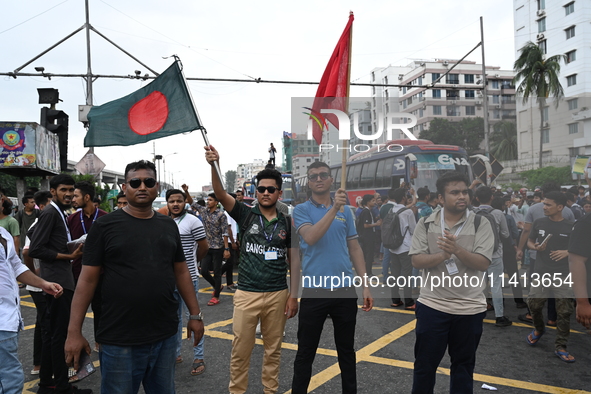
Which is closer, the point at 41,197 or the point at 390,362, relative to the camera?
the point at 390,362

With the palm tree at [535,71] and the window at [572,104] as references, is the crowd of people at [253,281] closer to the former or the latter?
the window at [572,104]

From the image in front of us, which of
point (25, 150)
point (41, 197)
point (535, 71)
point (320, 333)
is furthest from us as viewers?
point (535, 71)

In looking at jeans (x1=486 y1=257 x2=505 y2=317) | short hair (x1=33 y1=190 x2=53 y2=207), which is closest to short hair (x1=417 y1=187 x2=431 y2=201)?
jeans (x1=486 y1=257 x2=505 y2=317)

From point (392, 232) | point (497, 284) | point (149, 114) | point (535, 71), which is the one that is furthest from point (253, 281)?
point (535, 71)

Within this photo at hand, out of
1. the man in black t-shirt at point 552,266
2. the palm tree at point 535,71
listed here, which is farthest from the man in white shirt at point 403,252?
the palm tree at point 535,71

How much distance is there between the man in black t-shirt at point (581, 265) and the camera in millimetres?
3094

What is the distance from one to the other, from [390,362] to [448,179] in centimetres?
224

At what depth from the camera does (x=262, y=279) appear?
136 inches

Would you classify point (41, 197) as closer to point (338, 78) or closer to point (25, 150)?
point (25, 150)

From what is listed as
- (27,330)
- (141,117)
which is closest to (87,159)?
(27,330)

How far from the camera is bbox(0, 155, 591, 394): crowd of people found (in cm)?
255

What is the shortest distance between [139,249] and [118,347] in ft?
1.89

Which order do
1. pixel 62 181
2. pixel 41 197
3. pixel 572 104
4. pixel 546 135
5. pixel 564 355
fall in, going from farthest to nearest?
pixel 41 197 < pixel 546 135 < pixel 572 104 < pixel 564 355 < pixel 62 181

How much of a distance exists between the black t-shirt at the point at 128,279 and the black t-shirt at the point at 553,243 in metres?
4.40
